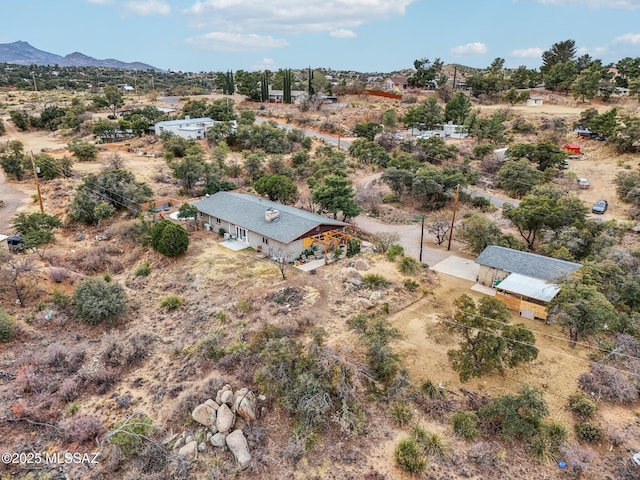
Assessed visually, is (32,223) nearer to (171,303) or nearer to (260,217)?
(171,303)

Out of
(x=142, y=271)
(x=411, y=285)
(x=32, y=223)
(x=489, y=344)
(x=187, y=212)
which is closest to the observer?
(x=489, y=344)

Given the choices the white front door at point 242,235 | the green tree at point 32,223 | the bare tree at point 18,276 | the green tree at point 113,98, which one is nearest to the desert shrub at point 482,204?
the white front door at point 242,235

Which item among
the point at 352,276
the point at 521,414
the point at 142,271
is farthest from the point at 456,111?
the point at 521,414

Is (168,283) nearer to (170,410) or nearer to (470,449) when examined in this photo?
(170,410)

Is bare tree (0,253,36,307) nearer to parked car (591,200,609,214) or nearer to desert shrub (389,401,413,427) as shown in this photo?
desert shrub (389,401,413,427)

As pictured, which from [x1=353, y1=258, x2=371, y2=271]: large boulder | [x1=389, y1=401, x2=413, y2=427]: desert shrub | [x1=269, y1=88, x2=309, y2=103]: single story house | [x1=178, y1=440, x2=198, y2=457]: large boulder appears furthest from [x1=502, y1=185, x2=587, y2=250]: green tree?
[x1=269, y1=88, x2=309, y2=103]: single story house

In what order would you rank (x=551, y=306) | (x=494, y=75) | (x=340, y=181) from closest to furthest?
(x=551, y=306) → (x=340, y=181) → (x=494, y=75)

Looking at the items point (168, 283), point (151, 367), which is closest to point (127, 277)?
point (168, 283)
